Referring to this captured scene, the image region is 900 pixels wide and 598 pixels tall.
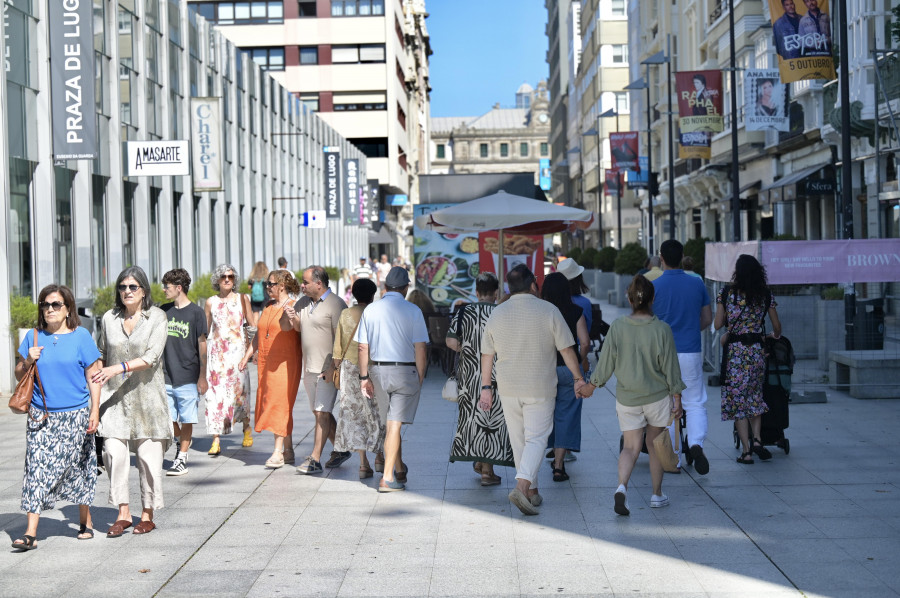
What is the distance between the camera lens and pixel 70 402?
741 cm

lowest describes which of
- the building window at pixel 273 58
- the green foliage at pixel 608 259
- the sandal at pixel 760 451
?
the sandal at pixel 760 451

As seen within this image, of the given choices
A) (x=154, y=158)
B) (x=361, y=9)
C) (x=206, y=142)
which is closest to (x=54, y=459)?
(x=154, y=158)

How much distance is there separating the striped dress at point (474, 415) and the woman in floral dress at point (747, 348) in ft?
7.07

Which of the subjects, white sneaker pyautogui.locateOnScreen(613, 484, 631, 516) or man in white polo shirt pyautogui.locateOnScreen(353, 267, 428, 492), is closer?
white sneaker pyautogui.locateOnScreen(613, 484, 631, 516)

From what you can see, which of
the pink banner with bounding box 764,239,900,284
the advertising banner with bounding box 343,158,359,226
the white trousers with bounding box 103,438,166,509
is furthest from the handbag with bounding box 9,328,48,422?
the advertising banner with bounding box 343,158,359,226

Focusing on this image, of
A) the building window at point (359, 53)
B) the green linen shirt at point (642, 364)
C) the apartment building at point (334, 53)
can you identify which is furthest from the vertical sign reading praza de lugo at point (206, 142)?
the building window at point (359, 53)

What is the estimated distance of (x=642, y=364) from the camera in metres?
8.22

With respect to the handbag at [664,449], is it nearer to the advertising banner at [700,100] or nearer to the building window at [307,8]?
the advertising banner at [700,100]

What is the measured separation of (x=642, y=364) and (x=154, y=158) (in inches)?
535

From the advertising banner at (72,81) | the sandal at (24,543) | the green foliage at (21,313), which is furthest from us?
the advertising banner at (72,81)

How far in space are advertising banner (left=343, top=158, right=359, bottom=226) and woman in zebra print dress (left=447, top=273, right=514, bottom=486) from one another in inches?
1623

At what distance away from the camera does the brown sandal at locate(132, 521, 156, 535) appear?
775 centimetres

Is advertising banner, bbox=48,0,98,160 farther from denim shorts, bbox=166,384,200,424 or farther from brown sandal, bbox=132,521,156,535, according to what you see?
brown sandal, bbox=132,521,156,535

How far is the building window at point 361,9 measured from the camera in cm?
6781
